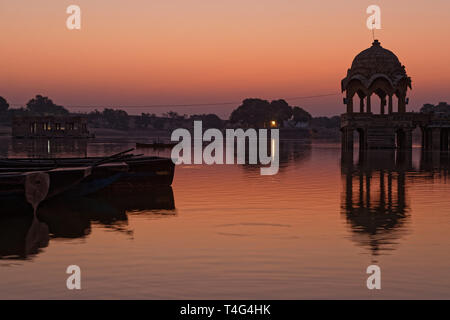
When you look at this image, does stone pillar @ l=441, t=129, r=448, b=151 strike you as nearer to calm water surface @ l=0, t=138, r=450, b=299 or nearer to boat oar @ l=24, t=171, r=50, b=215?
calm water surface @ l=0, t=138, r=450, b=299

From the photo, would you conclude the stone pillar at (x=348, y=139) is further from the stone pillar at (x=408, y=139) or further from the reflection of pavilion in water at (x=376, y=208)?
the reflection of pavilion in water at (x=376, y=208)

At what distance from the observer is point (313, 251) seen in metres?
16.4

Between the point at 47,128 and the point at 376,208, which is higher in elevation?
the point at 47,128

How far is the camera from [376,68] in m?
83.6

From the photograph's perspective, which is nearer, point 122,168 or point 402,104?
point 122,168

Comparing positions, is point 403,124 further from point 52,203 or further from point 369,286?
point 369,286

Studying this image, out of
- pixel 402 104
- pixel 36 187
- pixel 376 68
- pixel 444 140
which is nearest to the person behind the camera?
pixel 36 187

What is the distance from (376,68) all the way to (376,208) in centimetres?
6121

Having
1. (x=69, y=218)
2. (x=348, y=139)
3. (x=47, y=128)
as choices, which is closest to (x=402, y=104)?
(x=348, y=139)

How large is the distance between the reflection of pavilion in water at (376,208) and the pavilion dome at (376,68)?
1620 inches

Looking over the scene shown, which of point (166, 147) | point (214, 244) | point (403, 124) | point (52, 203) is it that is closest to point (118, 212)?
point (52, 203)

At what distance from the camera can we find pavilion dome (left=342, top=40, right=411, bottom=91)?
83.4 metres

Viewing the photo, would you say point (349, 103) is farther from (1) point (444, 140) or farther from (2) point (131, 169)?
(2) point (131, 169)

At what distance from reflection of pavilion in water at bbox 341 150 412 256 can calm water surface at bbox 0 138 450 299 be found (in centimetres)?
6
